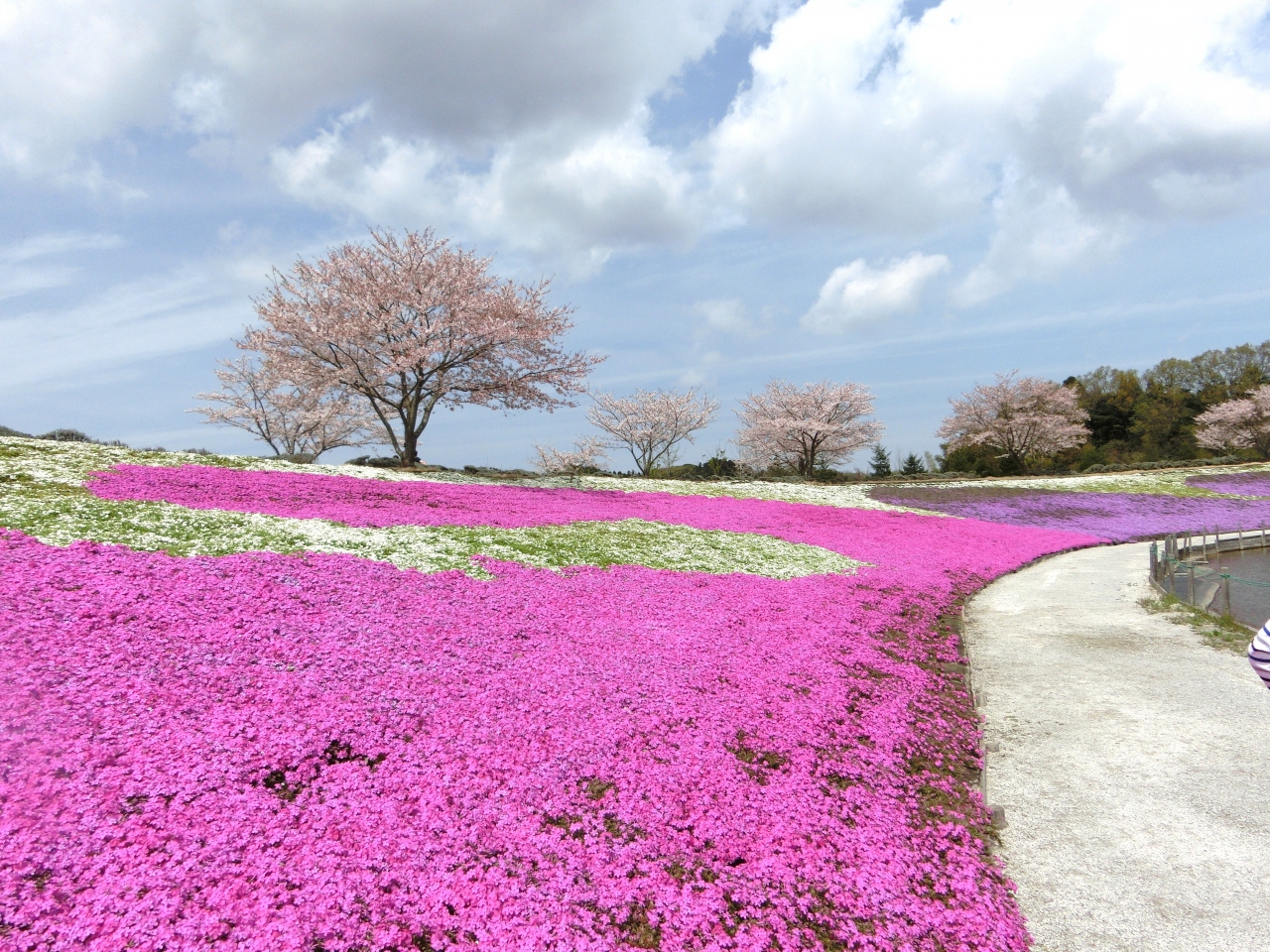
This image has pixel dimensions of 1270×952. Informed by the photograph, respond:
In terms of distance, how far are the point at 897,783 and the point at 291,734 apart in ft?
21.1

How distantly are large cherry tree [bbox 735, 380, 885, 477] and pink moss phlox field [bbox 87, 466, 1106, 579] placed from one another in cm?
2451

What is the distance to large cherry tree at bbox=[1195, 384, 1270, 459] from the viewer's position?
60062mm

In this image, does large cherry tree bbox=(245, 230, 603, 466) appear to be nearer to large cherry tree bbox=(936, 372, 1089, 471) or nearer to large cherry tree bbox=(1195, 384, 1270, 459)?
large cherry tree bbox=(936, 372, 1089, 471)

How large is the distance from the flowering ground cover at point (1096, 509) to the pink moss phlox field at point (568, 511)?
8.21ft

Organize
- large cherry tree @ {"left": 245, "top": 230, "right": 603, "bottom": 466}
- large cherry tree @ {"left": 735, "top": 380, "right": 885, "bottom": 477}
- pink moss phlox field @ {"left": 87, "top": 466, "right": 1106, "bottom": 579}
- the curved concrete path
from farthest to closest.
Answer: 1. large cherry tree @ {"left": 735, "top": 380, "right": 885, "bottom": 477}
2. large cherry tree @ {"left": 245, "top": 230, "right": 603, "bottom": 466}
3. pink moss phlox field @ {"left": 87, "top": 466, "right": 1106, "bottom": 579}
4. the curved concrete path

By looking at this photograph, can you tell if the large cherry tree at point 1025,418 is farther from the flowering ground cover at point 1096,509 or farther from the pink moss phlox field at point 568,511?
the pink moss phlox field at point 568,511

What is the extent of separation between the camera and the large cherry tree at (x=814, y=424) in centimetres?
5666

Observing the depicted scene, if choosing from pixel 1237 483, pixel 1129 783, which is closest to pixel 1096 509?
pixel 1237 483

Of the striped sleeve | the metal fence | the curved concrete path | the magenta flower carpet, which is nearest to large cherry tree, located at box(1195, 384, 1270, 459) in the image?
the metal fence

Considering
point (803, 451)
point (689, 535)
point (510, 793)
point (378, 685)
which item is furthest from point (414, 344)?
point (803, 451)

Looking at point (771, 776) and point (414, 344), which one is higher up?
point (414, 344)

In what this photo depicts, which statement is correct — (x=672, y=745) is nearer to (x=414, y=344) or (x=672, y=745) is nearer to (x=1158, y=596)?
(x=1158, y=596)

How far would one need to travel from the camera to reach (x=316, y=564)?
11625 millimetres

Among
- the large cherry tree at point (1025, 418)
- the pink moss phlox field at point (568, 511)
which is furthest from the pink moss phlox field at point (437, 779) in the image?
the large cherry tree at point (1025, 418)
